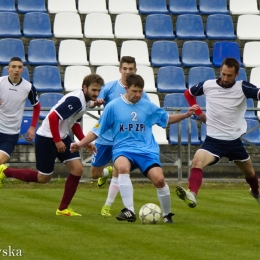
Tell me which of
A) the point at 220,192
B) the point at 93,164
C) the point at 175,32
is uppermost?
the point at 175,32

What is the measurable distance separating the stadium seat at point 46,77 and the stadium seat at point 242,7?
18.3ft

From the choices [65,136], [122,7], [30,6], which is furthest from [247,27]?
[65,136]

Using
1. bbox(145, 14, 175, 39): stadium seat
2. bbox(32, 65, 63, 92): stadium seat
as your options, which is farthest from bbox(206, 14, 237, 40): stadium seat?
bbox(32, 65, 63, 92): stadium seat

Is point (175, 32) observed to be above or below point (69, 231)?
above

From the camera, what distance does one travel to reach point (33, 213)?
12094 mm

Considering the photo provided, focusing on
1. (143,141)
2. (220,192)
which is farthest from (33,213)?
(220,192)

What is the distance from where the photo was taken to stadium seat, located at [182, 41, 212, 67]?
21719mm

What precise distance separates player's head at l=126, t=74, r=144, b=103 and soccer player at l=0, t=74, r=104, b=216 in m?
0.74

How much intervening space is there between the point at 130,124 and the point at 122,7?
1238cm

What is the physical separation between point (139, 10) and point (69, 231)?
13.6 metres

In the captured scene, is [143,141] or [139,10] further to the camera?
[139,10]

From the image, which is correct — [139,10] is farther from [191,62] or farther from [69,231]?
[69,231]

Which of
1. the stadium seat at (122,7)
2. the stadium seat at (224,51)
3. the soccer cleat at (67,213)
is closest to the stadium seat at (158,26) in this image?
the stadium seat at (122,7)

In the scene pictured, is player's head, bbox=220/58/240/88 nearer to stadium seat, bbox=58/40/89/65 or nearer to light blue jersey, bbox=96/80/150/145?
light blue jersey, bbox=96/80/150/145
